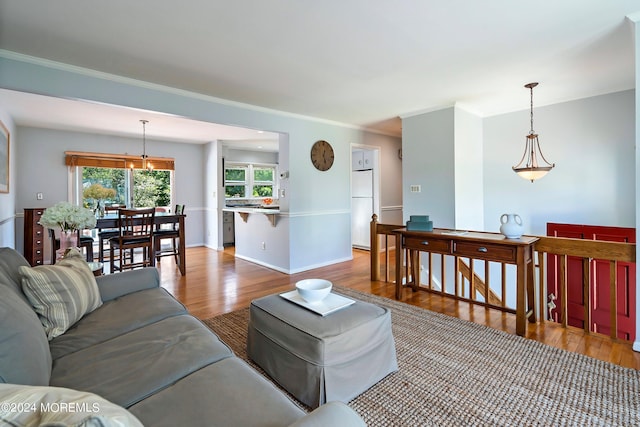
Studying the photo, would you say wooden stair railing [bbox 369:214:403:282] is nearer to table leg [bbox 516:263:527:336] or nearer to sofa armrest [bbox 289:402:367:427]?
table leg [bbox 516:263:527:336]

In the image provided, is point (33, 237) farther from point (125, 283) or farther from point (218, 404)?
point (218, 404)

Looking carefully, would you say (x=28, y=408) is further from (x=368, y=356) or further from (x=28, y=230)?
(x=28, y=230)

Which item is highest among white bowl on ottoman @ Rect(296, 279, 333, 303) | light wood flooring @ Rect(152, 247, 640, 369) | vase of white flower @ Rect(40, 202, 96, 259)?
vase of white flower @ Rect(40, 202, 96, 259)

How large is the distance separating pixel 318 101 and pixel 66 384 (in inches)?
142

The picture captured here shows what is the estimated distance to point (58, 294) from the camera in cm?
156

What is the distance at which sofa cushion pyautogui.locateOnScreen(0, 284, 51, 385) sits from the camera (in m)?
0.89

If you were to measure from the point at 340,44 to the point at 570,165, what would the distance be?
359 cm

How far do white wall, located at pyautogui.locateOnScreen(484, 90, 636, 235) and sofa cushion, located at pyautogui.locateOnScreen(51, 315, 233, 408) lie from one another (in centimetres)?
461

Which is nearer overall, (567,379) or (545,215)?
(567,379)

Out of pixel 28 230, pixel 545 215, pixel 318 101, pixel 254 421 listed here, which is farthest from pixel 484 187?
pixel 28 230

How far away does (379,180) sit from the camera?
5898 millimetres

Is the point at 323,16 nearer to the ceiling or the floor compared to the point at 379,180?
nearer to the ceiling

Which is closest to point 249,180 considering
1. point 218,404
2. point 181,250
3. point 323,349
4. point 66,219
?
point 181,250

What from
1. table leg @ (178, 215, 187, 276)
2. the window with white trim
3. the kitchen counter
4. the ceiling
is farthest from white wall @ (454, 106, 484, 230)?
the window with white trim
